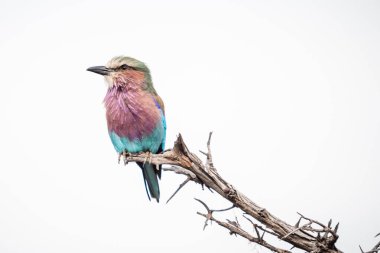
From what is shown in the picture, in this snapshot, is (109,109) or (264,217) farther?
(109,109)

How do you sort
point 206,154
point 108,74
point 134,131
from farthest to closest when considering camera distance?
point 108,74 → point 134,131 → point 206,154

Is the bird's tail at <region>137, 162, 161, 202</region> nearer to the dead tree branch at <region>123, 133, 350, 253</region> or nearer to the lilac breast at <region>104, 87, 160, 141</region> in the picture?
the lilac breast at <region>104, 87, 160, 141</region>

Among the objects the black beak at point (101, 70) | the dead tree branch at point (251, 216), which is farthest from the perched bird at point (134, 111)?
the dead tree branch at point (251, 216)

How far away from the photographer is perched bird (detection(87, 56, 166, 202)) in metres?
5.80

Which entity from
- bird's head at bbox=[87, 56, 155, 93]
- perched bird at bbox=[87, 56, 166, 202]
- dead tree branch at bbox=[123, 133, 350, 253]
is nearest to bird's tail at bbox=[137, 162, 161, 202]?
perched bird at bbox=[87, 56, 166, 202]

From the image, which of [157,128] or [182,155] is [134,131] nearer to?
[157,128]

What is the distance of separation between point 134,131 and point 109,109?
1.52ft

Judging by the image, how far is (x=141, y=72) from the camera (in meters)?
6.44

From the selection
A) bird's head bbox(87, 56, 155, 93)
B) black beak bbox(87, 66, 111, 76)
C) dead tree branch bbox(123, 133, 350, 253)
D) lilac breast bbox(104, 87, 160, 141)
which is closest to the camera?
dead tree branch bbox(123, 133, 350, 253)

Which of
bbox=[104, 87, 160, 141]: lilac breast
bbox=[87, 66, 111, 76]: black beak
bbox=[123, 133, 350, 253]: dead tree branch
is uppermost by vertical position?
bbox=[87, 66, 111, 76]: black beak

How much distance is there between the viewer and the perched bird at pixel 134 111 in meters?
5.80

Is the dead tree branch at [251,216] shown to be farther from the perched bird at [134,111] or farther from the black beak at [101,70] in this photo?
the black beak at [101,70]

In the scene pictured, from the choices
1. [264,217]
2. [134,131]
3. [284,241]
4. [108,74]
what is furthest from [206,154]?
[108,74]

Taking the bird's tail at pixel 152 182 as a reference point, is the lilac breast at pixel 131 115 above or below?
above
